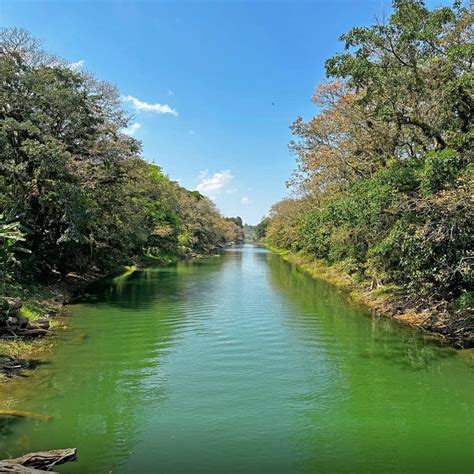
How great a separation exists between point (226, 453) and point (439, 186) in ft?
38.1

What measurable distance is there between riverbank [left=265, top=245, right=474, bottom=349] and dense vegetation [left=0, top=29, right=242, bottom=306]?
1522 cm

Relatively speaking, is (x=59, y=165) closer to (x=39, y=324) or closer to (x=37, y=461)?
(x=39, y=324)

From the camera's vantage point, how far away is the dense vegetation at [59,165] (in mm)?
20609

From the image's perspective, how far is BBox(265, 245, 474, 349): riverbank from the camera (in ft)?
54.7

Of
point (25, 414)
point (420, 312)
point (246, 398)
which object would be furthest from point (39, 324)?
point (420, 312)

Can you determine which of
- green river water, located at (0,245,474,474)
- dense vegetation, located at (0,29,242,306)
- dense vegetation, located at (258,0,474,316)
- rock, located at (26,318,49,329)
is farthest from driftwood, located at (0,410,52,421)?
dense vegetation, located at (258,0,474,316)

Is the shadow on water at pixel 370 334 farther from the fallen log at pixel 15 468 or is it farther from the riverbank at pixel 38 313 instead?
the fallen log at pixel 15 468

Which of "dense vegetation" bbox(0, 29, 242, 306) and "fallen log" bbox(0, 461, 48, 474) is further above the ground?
"dense vegetation" bbox(0, 29, 242, 306)

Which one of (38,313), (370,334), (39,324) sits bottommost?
(370,334)

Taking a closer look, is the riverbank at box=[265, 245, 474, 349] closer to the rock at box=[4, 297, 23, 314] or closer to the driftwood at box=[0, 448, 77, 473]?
the driftwood at box=[0, 448, 77, 473]

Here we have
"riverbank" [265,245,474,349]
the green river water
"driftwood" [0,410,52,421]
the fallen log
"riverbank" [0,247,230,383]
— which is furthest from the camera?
"riverbank" [265,245,474,349]

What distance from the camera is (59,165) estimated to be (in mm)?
20375

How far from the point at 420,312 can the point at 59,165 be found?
1751 cm

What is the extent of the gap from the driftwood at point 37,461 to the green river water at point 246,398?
0.56 m
